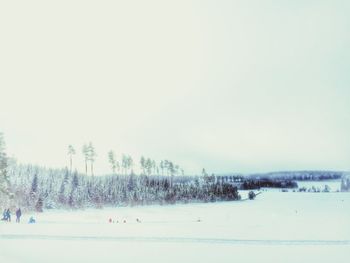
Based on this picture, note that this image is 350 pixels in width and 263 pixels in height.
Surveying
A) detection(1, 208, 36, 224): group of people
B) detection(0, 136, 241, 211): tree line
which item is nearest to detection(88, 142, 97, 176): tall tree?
detection(0, 136, 241, 211): tree line

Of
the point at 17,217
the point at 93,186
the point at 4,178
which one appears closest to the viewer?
the point at 17,217

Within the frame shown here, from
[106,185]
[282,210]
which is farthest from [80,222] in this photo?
[282,210]

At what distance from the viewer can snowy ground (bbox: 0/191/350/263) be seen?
15.1 metres

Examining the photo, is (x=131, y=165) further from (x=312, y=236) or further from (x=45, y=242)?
(x=312, y=236)

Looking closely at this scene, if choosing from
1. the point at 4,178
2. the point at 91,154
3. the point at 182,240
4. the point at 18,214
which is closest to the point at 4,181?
the point at 4,178

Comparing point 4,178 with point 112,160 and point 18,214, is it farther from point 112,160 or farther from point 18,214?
point 112,160

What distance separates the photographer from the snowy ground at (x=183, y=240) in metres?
15.1

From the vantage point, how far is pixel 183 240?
18344 millimetres

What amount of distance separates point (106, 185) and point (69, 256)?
56.3 ft

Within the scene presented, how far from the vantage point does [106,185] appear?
1270 inches

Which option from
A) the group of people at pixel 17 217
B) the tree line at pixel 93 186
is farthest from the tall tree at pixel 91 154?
the group of people at pixel 17 217

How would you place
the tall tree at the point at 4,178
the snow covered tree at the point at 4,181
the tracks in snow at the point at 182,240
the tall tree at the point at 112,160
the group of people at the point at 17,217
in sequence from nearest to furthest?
the tracks in snow at the point at 182,240
the group of people at the point at 17,217
the tall tree at the point at 4,178
the snow covered tree at the point at 4,181
the tall tree at the point at 112,160

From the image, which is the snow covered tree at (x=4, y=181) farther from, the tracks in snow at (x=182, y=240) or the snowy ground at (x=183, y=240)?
the tracks in snow at (x=182, y=240)

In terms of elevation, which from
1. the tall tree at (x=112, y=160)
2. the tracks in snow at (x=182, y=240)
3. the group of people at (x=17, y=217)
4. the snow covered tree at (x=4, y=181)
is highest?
the tall tree at (x=112, y=160)
